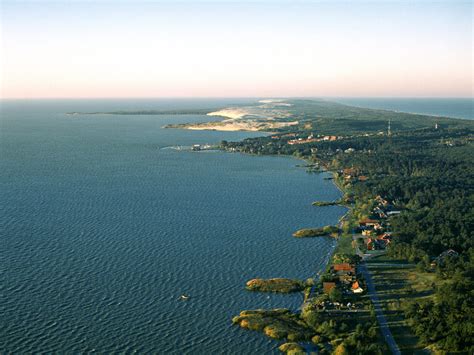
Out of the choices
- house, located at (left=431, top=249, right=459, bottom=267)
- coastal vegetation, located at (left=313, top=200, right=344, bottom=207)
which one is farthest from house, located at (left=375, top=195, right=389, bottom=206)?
house, located at (left=431, top=249, right=459, bottom=267)

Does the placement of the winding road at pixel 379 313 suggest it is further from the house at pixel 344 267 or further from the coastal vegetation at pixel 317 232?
the coastal vegetation at pixel 317 232

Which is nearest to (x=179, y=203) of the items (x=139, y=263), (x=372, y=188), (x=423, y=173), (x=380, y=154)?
(x=139, y=263)

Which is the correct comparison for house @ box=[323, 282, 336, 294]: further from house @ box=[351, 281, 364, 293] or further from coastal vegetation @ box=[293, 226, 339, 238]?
coastal vegetation @ box=[293, 226, 339, 238]

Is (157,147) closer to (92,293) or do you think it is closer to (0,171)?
(0,171)

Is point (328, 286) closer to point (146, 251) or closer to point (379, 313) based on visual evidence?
point (379, 313)

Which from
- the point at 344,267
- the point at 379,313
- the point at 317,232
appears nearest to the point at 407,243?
the point at 317,232

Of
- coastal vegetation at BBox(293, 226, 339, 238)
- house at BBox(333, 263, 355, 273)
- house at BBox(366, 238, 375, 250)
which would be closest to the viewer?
house at BBox(333, 263, 355, 273)
